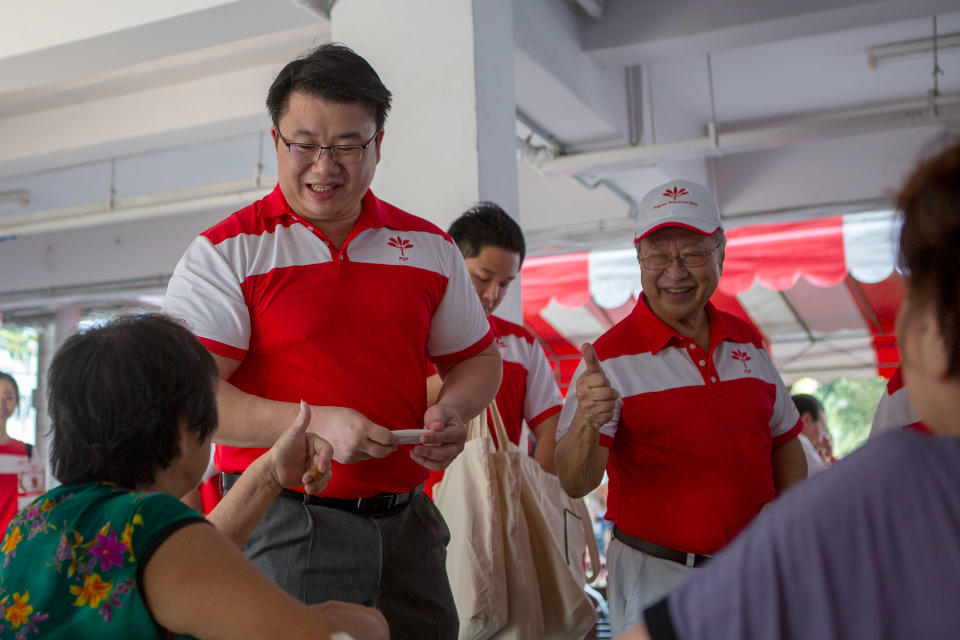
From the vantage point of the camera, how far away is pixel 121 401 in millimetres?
1300

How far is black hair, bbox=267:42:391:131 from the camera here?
1930mm

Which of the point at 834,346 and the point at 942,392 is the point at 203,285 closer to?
the point at 942,392

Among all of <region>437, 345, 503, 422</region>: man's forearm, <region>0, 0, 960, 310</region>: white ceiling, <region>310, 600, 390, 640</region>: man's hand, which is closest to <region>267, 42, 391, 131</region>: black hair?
<region>437, 345, 503, 422</region>: man's forearm

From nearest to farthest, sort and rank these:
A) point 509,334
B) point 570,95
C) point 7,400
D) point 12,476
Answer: point 509,334
point 12,476
point 7,400
point 570,95

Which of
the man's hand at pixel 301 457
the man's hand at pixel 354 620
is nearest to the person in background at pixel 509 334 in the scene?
the man's hand at pixel 301 457

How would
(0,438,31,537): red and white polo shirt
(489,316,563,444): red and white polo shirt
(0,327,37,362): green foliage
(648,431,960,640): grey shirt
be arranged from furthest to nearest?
1. (0,327,37,362): green foliage
2. (0,438,31,537): red and white polo shirt
3. (489,316,563,444): red and white polo shirt
4. (648,431,960,640): grey shirt

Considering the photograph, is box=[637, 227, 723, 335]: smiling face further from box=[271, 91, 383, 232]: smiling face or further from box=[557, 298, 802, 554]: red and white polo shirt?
box=[271, 91, 383, 232]: smiling face

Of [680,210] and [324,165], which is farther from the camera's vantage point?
[680,210]

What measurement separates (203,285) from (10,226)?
672cm

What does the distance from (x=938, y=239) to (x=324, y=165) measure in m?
1.37

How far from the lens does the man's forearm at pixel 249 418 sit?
171 cm

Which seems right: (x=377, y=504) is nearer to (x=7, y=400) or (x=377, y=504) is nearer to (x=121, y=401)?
(x=121, y=401)

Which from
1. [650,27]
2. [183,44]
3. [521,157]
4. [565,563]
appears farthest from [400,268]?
[521,157]

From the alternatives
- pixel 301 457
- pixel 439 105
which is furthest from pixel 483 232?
pixel 301 457
